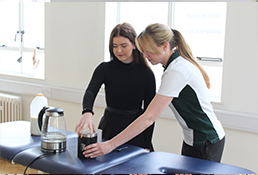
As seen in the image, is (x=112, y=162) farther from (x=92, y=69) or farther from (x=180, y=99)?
(x=92, y=69)

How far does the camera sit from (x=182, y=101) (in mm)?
1431

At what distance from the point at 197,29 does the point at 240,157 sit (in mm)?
1113

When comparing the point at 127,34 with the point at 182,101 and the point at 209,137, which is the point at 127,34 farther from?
the point at 209,137

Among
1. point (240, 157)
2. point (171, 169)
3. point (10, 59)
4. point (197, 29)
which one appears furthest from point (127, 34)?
point (10, 59)

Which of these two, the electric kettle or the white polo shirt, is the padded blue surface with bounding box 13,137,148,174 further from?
the white polo shirt

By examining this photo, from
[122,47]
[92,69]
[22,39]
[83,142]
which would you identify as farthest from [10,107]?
[83,142]

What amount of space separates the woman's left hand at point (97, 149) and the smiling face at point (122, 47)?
0.62 metres

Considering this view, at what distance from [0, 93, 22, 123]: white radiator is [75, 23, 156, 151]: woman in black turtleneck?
2023mm

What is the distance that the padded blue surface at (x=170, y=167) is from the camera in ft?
4.06

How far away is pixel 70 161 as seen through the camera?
1.29m

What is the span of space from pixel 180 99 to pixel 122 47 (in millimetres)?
544

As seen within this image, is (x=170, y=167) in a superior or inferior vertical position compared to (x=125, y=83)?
inferior

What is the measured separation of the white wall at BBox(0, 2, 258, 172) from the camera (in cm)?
232

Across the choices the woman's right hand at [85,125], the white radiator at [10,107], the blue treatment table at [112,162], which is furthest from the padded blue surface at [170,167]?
the white radiator at [10,107]
